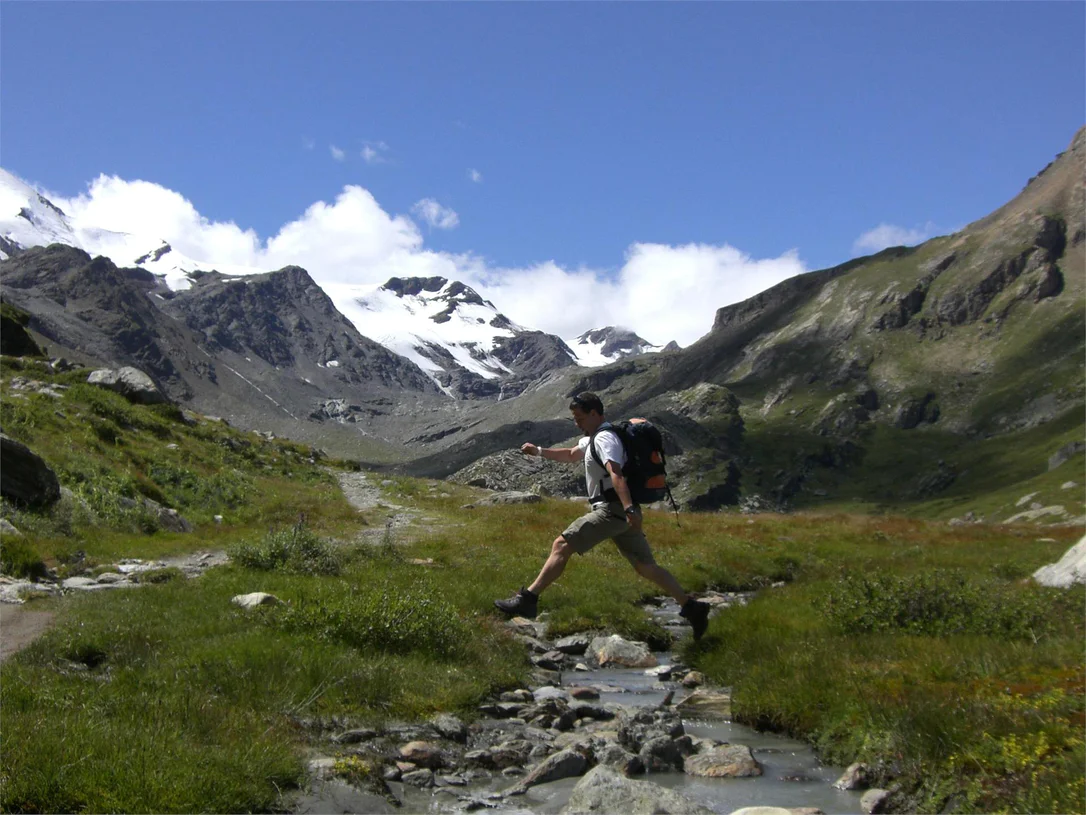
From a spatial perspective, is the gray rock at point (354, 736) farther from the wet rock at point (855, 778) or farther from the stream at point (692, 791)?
the wet rock at point (855, 778)

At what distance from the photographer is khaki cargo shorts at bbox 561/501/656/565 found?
39.7ft

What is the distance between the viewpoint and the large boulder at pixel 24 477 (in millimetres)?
18953

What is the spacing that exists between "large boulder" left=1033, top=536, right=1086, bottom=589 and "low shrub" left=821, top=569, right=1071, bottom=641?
4701 mm

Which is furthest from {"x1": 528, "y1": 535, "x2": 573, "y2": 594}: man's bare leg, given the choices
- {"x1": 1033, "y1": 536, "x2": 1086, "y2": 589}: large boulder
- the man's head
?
{"x1": 1033, "y1": 536, "x2": 1086, "y2": 589}: large boulder

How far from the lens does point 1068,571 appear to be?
1817cm

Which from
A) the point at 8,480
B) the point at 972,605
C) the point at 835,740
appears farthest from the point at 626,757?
the point at 8,480

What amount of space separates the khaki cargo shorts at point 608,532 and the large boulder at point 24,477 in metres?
13.8

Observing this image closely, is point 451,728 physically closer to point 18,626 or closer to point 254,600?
point 254,600

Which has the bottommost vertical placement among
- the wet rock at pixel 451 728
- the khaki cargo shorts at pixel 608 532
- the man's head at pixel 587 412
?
the wet rock at pixel 451 728

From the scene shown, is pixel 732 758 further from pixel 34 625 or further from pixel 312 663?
pixel 34 625

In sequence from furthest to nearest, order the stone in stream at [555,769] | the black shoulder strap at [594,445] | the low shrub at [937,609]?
1. the black shoulder strap at [594,445]
2. the low shrub at [937,609]
3. the stone in stream at [555,769]

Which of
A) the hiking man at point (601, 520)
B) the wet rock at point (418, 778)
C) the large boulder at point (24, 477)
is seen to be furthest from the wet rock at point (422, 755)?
the large boulder at point (24, 477)

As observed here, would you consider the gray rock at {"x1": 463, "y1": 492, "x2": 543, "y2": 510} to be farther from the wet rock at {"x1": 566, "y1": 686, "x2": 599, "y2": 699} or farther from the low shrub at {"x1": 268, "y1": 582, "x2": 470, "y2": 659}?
the wet rock at {"x1": 566, "y1": 686, "x2": 599, "y2": 699}

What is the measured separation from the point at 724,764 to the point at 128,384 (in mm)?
45810
